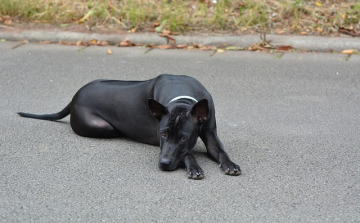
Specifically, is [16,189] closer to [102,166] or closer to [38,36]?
[102,166]

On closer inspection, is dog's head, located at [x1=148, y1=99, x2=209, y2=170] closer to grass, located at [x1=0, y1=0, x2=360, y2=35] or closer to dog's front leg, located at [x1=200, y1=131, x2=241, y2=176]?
dog's front leg, located at [x1=200, y1=131, x2=241, y2=176]

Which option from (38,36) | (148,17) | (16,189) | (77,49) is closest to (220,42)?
(148,17)

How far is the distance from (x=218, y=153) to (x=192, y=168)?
0.37 m

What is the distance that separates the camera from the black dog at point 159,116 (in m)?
4.68

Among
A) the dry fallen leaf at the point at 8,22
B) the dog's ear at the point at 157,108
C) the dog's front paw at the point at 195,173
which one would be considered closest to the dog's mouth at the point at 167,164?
the dog's front paw at the point at 195,173

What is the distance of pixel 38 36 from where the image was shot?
29.7 ft

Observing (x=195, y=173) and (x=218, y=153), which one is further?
(x=218, y=153)

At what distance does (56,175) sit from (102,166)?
37cm

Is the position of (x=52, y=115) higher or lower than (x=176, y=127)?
lower

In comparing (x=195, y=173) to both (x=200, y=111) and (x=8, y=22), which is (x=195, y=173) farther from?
A: (x=8, y=22)

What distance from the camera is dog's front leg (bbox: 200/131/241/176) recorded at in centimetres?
469

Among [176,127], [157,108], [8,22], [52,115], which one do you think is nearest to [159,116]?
[157,108]

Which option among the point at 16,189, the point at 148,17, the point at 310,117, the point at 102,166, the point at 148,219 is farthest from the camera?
the point at 148,17

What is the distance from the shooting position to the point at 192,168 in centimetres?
467
